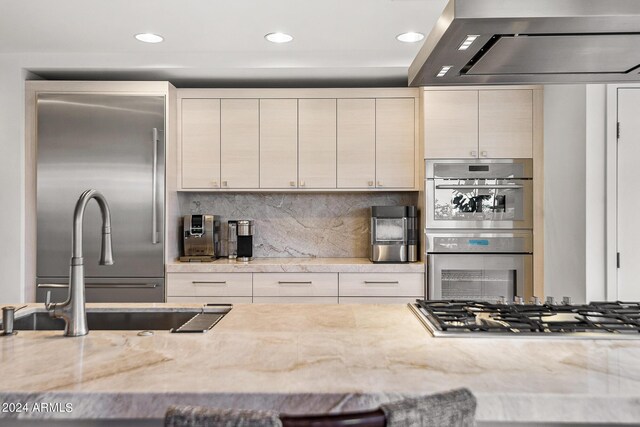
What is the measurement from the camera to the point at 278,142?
3699 mm

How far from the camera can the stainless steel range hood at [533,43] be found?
1.20 metres

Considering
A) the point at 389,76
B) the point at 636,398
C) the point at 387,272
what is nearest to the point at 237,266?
the point at 387,272

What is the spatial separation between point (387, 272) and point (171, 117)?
1.95 metres

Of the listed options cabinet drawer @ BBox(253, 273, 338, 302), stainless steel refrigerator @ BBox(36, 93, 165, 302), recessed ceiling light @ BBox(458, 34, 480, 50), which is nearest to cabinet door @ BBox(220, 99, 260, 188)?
stainless steel refrigerator @ BBox(36, 93, 165, 302)

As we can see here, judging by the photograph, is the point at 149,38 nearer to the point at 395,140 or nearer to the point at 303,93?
the point at 303,93

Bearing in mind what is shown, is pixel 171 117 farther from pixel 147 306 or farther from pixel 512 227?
pixel 512 227

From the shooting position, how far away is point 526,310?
181 cm

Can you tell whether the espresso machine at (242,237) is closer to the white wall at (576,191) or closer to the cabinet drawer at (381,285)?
the cabinet drawer at (381,285)

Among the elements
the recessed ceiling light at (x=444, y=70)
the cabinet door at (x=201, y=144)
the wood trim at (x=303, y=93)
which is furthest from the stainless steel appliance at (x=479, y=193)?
the recessed ceiling light at (x=444, y=70)

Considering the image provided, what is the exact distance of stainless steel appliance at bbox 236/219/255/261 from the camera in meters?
3.76

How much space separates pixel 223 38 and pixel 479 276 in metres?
2.44

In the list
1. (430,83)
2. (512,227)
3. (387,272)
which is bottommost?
(387,272)

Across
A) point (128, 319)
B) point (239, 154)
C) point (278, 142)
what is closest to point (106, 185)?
point (239, 154)

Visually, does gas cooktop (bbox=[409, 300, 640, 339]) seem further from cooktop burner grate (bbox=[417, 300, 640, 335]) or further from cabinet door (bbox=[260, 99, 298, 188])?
cabinet door (bbox=[260, 99, 298, 188])
